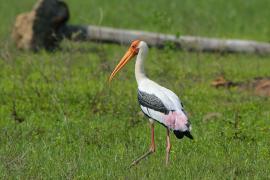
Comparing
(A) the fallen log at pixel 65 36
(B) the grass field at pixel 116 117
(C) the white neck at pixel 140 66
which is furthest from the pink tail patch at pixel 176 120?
(A) the fallen log at pixel 65 36

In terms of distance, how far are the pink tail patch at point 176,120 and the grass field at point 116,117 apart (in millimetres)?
353

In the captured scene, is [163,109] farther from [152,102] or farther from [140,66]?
[140,66]

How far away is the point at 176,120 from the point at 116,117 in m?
2.73

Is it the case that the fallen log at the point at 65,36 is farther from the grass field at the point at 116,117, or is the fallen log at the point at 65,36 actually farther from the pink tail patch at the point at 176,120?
the pink tail patch at the point at 176,120

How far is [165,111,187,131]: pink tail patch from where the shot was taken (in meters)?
7.50

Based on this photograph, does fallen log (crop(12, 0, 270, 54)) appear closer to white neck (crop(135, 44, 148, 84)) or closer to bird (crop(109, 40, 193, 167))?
white neck (crop(135, 44, 148, 84))

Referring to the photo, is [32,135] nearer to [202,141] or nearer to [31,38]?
[202,141]

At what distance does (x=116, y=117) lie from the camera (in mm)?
10242

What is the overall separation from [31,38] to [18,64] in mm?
1331

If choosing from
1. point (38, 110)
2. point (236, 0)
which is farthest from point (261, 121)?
point (236, 0)

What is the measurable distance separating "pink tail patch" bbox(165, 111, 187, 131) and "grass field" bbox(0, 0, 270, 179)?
35cm

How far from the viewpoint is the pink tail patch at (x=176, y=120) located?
750cm

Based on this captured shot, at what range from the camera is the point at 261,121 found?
1010 centimetres

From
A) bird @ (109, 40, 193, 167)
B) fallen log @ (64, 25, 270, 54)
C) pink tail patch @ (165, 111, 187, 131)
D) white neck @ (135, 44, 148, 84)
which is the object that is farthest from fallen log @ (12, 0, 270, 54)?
pink tail patch @ (165, 111, 187, 131)
